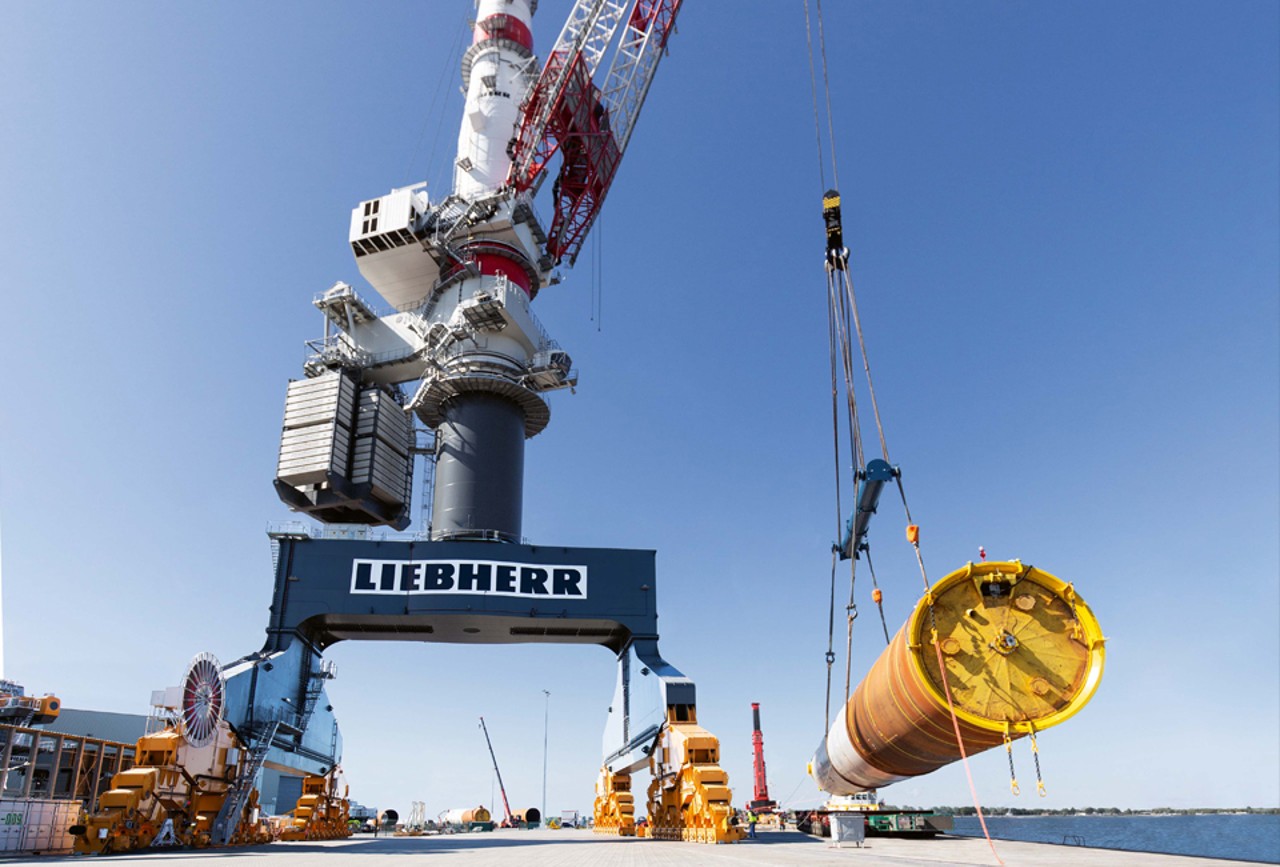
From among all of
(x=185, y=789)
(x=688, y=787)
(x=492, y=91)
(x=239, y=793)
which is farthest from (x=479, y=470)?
(x=492, y=91)

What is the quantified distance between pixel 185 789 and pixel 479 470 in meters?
20.4

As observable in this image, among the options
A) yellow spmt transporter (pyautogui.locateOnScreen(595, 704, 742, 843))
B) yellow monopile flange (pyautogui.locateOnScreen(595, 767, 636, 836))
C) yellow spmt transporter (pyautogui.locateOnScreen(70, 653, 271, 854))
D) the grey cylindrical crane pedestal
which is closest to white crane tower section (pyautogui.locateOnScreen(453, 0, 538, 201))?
the grey cylindrical crane pedestal

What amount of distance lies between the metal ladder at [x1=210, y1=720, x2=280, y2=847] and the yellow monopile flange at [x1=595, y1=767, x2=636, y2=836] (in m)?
18.9

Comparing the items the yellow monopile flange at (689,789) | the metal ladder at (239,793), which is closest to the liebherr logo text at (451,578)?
the metal ladder at (239,793)

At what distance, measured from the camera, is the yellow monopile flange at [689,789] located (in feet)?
91.1

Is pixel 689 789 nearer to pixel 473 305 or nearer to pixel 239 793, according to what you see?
pixel 239 793

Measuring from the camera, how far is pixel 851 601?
768 inches

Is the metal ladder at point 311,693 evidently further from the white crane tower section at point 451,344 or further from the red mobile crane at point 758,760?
the red mobile crane at point 758,760

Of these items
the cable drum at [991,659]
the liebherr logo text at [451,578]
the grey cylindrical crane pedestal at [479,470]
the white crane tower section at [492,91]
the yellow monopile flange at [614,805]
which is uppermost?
the white crane tower section at [492,91]

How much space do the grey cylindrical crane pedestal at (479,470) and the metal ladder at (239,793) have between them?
13.1m

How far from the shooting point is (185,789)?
93.9 ft

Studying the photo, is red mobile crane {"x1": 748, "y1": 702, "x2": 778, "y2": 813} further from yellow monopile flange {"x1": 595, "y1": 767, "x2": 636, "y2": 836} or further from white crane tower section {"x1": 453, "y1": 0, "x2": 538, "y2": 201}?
white crane tower section {"x1": 453, "y1": 0, "x2": 538, "y2": 201}

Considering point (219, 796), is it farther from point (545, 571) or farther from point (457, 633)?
point (545, 571)

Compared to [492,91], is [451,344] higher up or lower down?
lower down
